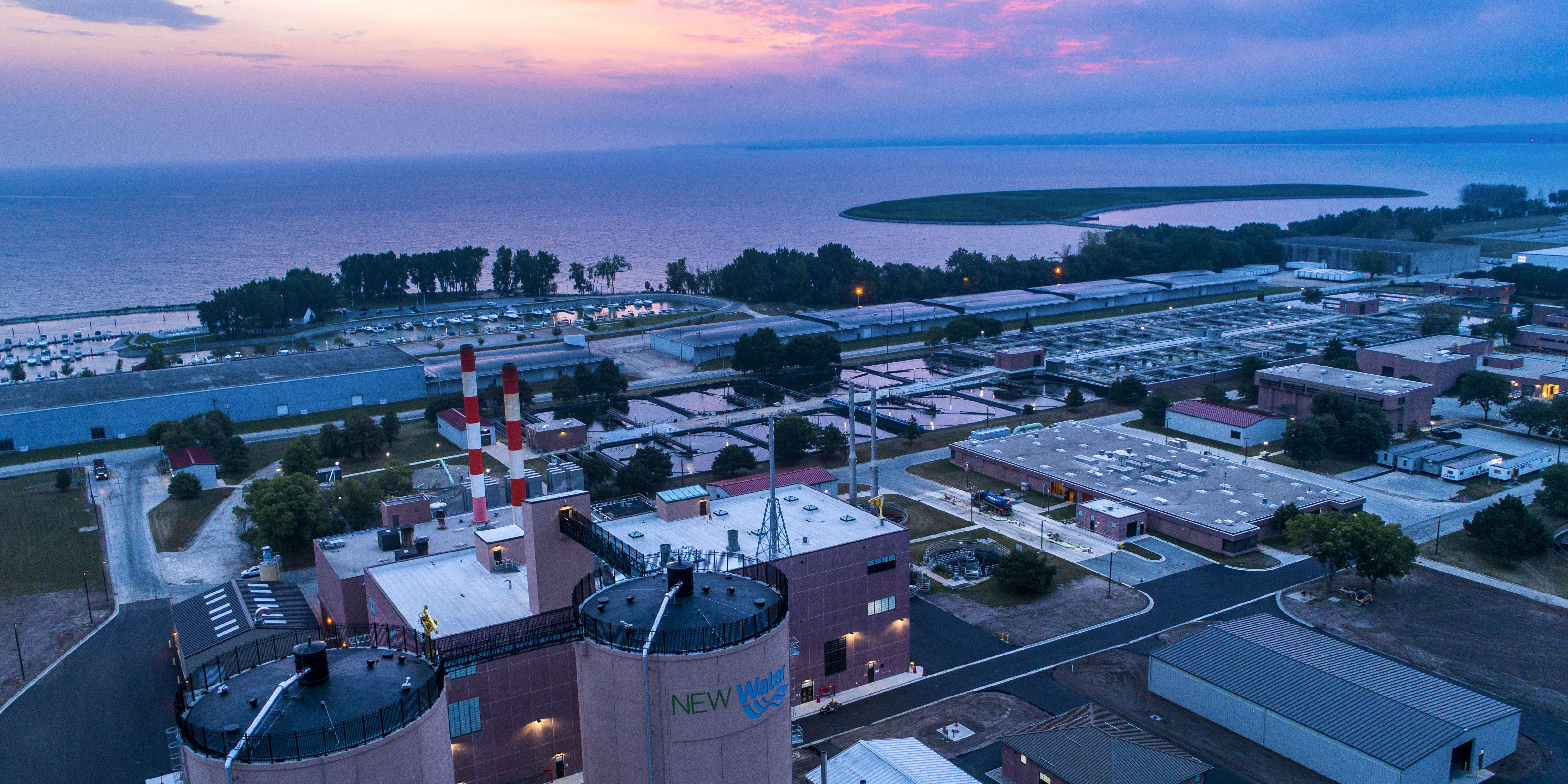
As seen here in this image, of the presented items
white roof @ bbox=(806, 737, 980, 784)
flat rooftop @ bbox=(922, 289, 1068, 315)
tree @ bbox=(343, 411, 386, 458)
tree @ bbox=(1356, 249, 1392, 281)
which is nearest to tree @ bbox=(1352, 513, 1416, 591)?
white roof @ bbox=(806, 737, 980, 784)

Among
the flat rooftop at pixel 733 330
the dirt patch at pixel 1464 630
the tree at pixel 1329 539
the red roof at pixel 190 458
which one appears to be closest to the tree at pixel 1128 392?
the tree at pixel 1329 539

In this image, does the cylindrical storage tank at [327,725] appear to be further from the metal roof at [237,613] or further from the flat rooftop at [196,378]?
the flat rooftop at [196,378]

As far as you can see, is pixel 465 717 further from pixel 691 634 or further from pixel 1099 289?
pixel 1099 289

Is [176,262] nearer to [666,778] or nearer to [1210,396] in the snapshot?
[1210,396]

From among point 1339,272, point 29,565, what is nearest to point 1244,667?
point 29,565

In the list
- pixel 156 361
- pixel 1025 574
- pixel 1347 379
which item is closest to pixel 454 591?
pixel 1025 574
